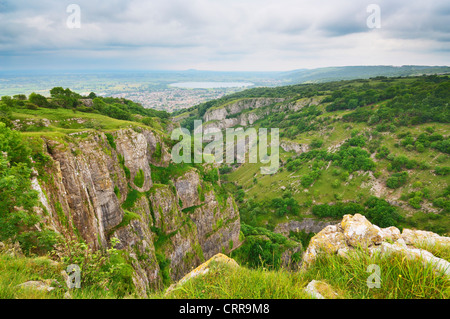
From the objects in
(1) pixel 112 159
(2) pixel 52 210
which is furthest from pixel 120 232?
(2) pixel 52 210

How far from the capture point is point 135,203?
25250mm

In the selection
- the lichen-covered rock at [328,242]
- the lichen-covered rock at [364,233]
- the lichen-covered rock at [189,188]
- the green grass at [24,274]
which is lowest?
the lichen-covered rock at [189,188]

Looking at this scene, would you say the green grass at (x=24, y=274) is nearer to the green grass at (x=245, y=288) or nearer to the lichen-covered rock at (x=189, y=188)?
the green grass at (x=245, y=288)

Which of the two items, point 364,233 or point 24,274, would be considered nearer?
point 24,274

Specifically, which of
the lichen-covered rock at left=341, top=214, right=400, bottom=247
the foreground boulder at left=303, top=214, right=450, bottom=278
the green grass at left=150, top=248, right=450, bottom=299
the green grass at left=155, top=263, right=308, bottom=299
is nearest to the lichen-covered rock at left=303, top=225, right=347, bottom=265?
the foreground boulder at left=303, top=214, right=450, bottom=278

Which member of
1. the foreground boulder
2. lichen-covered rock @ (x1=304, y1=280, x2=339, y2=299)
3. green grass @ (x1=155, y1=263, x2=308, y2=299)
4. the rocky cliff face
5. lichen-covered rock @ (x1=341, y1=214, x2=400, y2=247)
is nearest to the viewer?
green grass @ (x1=155, y1=263, x2=308, y2=299)

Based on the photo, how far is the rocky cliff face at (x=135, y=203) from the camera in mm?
14148

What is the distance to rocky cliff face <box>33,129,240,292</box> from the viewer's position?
46.4 feet

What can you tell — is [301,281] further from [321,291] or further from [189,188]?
[189,188]

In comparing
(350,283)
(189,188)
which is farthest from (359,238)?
(189,188)

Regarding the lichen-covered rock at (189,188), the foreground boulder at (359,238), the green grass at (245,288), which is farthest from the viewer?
the lichen-covered rock at (189,188)

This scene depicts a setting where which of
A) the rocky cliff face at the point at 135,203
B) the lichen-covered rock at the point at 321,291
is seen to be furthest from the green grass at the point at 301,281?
the rocky cliff face at the point at 135,203

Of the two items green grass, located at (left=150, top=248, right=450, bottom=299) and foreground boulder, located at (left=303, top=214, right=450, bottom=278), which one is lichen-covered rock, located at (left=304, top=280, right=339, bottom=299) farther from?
foreground boulder, located at (left=303, top=214, right=450, bottom=278)
